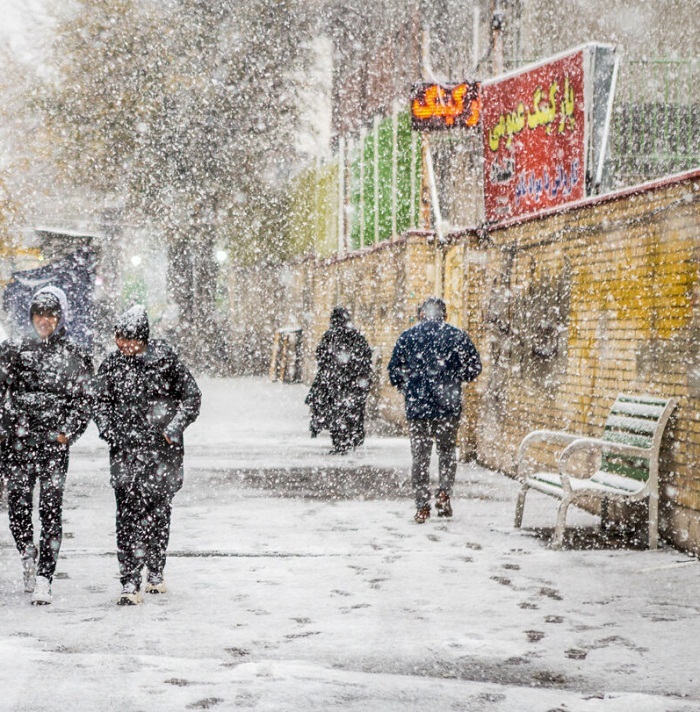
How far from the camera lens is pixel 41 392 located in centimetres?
693

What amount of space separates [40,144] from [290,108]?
1020 cm

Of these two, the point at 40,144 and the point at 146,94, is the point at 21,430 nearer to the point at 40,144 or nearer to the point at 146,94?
the point at 146,94

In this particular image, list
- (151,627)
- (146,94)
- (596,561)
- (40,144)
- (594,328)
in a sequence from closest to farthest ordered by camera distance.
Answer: (151,627) < (596,561) < (594,328) < (146,94) < (40,144)

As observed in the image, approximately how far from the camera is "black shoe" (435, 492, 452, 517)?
32.8 feet

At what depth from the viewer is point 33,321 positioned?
6.99m

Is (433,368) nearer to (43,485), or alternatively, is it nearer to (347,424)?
(43,485)

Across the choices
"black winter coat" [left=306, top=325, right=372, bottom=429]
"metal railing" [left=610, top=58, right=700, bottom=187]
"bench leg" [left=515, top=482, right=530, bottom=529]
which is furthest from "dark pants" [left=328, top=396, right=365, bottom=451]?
"bench leg" [left=515, top=482, right=530, bottom=529]

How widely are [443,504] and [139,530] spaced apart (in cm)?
357

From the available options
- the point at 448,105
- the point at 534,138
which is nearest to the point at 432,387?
the point at 534,138

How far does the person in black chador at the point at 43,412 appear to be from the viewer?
6.89 meters

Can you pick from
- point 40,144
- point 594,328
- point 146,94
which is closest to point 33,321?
point 594,328

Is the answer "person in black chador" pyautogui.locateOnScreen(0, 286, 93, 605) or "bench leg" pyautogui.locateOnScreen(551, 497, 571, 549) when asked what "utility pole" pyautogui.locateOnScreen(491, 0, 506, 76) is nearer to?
"bench leg" pyautogui.locateOnScreen(551, 497, 571, 549)

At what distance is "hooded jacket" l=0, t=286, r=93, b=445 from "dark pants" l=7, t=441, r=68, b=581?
2.8 inches

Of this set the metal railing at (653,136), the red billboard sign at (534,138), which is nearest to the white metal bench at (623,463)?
the red billboard sign at (534,138)
